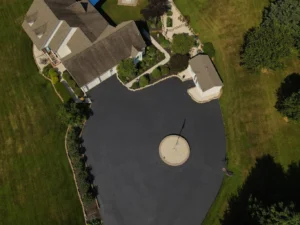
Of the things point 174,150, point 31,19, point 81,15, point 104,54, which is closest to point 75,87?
point 104,54

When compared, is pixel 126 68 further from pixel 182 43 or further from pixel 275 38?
pixel 275 38

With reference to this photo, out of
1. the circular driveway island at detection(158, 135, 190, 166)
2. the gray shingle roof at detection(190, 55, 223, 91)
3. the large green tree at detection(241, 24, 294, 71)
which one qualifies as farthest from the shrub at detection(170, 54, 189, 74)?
the circular driveway island at detection(158, 135, 190, 166)

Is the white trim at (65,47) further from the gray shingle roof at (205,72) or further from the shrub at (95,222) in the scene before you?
the shrub at (95,222)

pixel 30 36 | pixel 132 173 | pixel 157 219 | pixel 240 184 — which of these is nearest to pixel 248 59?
pixel 240 184

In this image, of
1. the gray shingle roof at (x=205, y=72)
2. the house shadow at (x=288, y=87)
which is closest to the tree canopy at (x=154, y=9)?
the gray shingle roof at (x=205, y=72)

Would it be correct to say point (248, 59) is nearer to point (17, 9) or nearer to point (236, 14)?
point (236, 14)

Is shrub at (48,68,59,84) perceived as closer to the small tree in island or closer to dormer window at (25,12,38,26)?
dormer window at (25,12,38,26)

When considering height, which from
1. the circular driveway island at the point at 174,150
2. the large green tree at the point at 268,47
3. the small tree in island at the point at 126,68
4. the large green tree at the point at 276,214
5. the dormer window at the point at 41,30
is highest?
the dormer window at the point at 41,30
